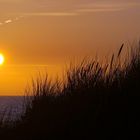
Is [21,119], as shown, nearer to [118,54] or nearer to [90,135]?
[118,54]

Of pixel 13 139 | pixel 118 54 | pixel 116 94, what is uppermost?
pixel 118 54

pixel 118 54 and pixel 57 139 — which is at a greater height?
pixel 118 54

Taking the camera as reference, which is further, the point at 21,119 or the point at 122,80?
the point at 21,119

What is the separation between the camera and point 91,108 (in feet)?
27.9

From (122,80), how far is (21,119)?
2861 mm

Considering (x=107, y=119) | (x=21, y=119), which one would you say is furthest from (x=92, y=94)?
(x=21, y=119)

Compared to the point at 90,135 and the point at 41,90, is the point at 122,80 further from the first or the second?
the point at 41,90

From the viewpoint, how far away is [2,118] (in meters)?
11.8

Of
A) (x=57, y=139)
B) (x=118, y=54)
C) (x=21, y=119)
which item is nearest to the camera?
(x=57, y=139)

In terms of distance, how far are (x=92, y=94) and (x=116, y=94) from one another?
1.57 ft

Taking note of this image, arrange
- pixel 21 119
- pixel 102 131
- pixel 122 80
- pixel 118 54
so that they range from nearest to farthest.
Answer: pixel 102 131
pixel 122 80
pixel 118 54
pixel 21 119

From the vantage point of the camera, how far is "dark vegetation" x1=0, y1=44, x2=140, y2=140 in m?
7.99

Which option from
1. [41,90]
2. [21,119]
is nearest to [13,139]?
[21,119]

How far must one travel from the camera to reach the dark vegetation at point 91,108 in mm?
7992
